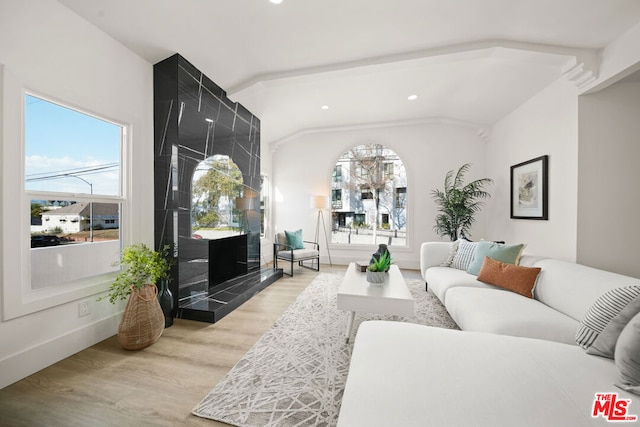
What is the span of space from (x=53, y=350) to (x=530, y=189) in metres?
5.41

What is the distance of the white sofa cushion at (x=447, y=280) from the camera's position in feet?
8.63

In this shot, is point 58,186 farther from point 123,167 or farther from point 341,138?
point 341,138

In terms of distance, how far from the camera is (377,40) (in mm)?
2672

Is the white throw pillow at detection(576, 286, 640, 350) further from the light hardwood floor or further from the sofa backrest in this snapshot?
the light hardwood floor

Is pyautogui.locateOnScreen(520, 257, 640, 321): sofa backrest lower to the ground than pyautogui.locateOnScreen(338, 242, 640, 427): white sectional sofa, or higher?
higher

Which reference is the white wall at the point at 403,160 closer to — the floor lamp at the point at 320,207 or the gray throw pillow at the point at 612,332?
the floor lamp at the point at 320,207

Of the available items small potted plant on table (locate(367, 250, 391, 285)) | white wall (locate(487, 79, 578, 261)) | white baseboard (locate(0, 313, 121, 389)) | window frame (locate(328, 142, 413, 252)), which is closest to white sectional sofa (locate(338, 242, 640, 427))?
small potted plant on table (locate(367, 250, 391, 285))

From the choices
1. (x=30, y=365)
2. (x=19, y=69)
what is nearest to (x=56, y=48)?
(x=19, y=69)

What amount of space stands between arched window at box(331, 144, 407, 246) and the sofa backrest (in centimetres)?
310

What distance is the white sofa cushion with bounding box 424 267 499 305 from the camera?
2629 mm

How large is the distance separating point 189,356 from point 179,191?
5.51 ft

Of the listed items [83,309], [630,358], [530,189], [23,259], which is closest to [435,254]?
[530,189]

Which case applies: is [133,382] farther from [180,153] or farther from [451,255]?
[451,255]

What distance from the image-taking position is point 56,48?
2.01 meters
